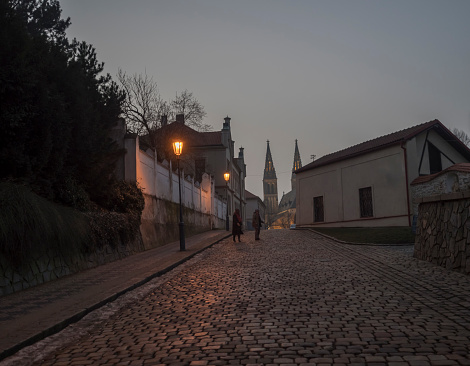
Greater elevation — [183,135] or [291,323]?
[183,135]

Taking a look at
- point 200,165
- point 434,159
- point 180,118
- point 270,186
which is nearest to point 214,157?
point 200,165

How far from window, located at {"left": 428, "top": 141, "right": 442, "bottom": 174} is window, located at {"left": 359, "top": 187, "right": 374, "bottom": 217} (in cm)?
389

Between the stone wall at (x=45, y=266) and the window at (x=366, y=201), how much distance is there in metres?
19.9

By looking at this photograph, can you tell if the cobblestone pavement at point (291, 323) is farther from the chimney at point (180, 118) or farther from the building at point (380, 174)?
the chimney at point (180, 118)

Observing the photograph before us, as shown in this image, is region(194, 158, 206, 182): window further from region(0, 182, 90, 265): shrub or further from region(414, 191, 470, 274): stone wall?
region(0, 182, 90, 265): shrub

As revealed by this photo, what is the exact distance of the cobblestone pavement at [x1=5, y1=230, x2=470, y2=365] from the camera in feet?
15.0

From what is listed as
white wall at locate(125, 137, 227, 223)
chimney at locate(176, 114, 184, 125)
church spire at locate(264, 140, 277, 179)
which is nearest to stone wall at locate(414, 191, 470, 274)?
white wall at locate(125, 137, 227, 223)

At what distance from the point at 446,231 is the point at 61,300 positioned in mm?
8198

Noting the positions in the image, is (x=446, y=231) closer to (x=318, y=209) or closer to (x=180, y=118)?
(x=318, y=209)

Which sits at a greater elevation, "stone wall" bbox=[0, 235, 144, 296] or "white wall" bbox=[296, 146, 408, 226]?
"white wall" bbox=[296, 146, 408, 226]

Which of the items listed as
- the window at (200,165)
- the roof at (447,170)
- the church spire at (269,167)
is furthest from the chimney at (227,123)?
the church spire at (269,167)

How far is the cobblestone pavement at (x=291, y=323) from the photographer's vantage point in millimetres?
4562

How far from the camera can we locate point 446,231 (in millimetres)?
10695

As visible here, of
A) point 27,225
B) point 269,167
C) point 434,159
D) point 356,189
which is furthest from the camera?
point 269,167
